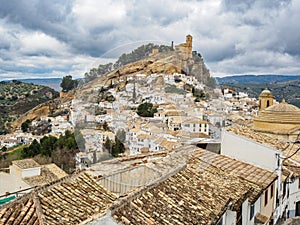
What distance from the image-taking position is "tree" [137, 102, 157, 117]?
5203 mm

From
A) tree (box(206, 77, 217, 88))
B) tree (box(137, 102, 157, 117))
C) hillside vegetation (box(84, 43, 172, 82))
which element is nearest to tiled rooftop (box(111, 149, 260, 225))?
tree (box(137, 102, 157, 117))

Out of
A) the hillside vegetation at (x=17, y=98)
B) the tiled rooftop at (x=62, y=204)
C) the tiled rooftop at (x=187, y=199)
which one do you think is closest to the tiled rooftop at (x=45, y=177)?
the tiled rooftop at (x=187, y=199)

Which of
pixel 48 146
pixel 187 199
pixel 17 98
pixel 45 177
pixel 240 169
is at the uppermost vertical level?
pixel 187 199

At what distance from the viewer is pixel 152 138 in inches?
211

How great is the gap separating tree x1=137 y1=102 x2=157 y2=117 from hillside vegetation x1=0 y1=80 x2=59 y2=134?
70.6 meters

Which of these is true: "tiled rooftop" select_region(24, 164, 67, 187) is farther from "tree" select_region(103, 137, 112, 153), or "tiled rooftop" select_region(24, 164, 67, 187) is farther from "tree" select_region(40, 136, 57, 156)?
"tree" select_region(103, 137, 112, 153)

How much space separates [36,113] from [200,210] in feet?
251

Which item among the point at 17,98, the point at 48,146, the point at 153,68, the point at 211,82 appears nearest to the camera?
the point at 153,68

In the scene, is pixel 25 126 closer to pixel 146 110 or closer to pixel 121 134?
pixel 121 134

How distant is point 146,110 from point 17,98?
97082mm

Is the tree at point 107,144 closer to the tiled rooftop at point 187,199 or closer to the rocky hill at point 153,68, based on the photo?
the tiled rooftop at point 187,199

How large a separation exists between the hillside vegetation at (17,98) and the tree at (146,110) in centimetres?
7064

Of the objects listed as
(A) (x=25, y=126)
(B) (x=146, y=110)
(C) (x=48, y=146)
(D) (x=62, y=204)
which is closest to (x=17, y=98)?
(A) (x=25, y=126)

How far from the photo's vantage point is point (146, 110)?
5.21m
